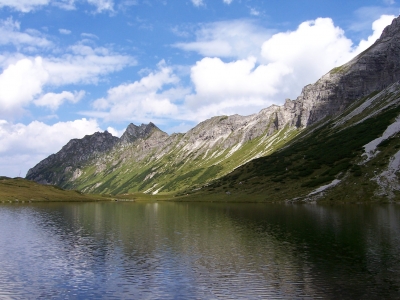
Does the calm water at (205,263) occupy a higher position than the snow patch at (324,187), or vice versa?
the snow patch at (324,187)

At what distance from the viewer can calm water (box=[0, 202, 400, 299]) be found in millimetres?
38250

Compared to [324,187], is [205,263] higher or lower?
lower

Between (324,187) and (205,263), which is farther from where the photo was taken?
(324,187)

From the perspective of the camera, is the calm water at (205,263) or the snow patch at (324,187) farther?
the snow patch at (324,187)

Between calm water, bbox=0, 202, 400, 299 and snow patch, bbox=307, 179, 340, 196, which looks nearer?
calm water, bbox=0, 202, 400, 299

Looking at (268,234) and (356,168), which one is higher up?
(356,168)

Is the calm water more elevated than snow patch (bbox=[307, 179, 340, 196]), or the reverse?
snow patch (bbox=[307, 179, 340, 196])

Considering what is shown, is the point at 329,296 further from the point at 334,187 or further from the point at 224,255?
the point at 334,187

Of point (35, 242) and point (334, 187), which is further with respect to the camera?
point (334, 187)

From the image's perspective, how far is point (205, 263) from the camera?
5181 centimetres

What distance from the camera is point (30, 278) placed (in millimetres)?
43750

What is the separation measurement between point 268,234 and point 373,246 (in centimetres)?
2218

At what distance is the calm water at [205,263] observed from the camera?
38.2 m

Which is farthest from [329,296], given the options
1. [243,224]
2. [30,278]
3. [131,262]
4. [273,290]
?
[243,224]
